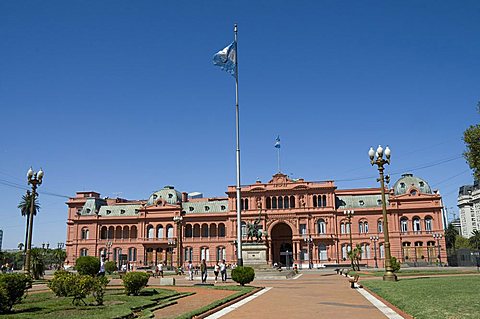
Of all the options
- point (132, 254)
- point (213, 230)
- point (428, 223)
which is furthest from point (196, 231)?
point (428, 223)

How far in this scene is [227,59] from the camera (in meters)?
33.6

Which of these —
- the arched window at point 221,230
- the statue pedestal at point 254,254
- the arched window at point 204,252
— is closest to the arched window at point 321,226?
the arched window at point 221,230

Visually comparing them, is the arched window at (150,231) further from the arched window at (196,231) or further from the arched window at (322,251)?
the arched window at (322,251)

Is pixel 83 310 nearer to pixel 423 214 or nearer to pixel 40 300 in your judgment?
pixel 40 300

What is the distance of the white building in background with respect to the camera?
16950 centimetres

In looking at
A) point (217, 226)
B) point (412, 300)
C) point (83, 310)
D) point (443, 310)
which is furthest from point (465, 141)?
point (217, 226)

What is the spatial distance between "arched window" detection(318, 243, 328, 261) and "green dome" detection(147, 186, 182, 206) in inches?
1158

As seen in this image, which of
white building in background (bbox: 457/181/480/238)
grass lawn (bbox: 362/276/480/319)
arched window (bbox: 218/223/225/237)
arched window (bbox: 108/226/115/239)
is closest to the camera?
grass lawn (bbox: 362/276/480/319)

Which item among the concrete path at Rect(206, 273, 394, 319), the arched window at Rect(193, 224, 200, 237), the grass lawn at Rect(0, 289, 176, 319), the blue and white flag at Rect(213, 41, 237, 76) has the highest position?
the blue and white flag at Rect(213, 41, 237, 76)

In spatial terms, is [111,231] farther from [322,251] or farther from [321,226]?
Answer: [322,251]

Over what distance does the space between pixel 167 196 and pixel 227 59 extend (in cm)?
5945

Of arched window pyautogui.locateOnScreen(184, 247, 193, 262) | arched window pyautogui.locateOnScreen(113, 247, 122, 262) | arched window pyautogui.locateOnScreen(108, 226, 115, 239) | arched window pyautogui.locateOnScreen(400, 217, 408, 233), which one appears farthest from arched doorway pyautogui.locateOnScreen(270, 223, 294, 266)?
arched window pyautogui.locateOnScreen(108, 226, 115, 239)

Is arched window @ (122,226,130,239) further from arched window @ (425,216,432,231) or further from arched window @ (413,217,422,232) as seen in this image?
arched window @ (425,216,432,231)

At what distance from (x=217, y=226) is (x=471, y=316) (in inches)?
2903
